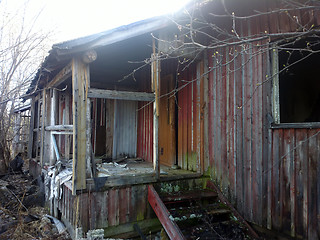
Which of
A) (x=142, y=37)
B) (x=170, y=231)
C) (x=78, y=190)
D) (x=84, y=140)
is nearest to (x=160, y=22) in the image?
(x=142, y=37)

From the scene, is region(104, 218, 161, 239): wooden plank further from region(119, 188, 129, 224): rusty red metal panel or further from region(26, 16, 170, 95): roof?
region(26, 16, 170, 95): roof

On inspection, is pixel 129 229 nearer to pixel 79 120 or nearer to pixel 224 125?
pixel 79 120

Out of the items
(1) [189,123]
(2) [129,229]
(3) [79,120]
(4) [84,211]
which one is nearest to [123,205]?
(2) [129,229]

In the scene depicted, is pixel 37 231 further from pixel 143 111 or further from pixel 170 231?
pixel 143 111

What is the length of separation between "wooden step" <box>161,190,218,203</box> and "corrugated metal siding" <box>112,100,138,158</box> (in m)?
3.42

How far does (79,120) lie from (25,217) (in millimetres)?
2948

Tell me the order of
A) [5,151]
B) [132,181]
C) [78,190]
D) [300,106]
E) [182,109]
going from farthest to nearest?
[5,151], [300,106], [182,109], [132,181], [78,190]

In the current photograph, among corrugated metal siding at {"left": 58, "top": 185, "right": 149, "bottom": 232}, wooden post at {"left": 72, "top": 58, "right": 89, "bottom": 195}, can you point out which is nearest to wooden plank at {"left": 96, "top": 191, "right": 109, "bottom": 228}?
corrugated metal siding at {"left": 58, "top": 185, "right": 149, "bottom": 232}

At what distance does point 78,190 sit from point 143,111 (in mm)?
3911

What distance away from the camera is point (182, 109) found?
5574 millimetres

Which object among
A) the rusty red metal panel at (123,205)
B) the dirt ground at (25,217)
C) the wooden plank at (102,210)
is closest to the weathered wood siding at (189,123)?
the rusty red metal panel at (123,205)

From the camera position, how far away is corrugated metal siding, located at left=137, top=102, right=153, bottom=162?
22.2ft

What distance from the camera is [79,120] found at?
3.81 m

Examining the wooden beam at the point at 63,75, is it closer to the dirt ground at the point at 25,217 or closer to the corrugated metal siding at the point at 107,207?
the corrugated metal siding at the point at 107,207
